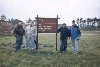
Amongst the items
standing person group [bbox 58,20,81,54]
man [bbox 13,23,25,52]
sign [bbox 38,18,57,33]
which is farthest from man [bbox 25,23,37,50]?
standing person group [bbox 58,20,81,54]

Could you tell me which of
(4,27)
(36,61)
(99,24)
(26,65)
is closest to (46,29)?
(36,61)

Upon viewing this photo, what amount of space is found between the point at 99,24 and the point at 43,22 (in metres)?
105

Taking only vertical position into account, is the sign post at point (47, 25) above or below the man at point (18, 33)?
above

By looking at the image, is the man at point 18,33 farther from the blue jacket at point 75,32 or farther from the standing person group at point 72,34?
the blue jacket at point 75,32

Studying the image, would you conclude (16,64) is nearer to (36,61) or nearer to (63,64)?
(36,61)

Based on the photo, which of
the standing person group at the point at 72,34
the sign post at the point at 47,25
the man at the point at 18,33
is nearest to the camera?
the standing person group at the point at 72,34

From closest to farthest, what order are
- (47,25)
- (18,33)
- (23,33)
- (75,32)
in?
1. (75,32)
2. (18,33)
3. (23,33)
4. (47,25)

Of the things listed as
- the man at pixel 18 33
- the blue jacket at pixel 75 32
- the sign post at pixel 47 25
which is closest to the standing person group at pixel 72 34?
the blue jacket at pixel 75 32

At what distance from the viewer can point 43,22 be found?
17.0 meters

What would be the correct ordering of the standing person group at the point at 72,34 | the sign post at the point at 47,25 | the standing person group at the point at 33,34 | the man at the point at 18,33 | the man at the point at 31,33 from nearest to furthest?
1. the standing person group at the point at 72,34
2. the standing person group at the point at 33,34
3. the man at the point at 18,33
4. the man at the point at 31,33
5. the sign post at the point at 47,25

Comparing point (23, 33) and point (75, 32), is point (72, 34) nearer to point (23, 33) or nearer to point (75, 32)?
point (75, 32)

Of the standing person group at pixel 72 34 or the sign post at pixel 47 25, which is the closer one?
the standing person group at pixel 72 34

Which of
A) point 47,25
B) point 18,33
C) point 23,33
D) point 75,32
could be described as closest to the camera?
point 75,32

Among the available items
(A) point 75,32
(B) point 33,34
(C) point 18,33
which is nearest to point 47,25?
(B) point 33,34
